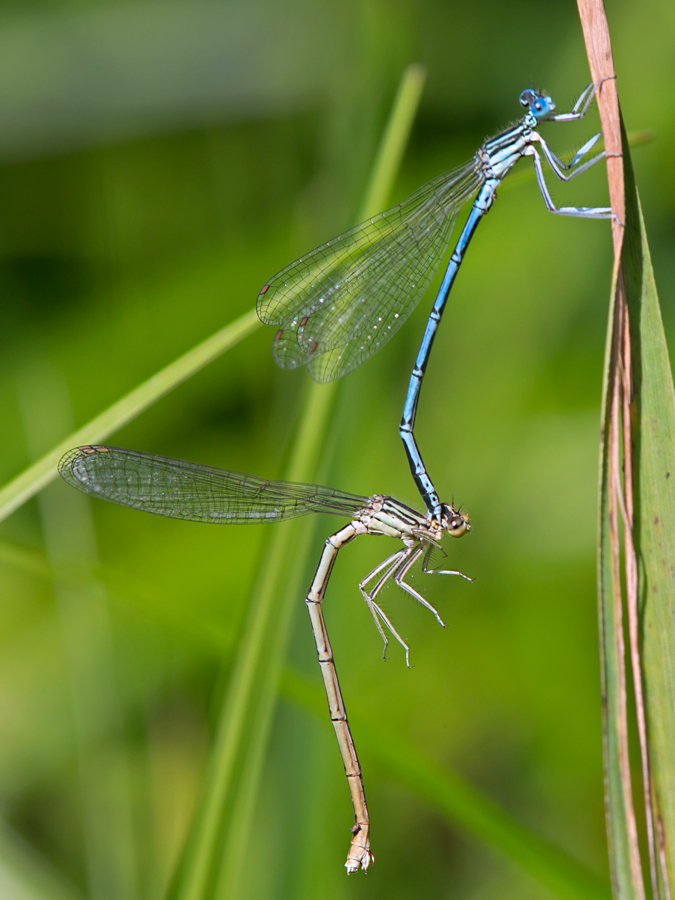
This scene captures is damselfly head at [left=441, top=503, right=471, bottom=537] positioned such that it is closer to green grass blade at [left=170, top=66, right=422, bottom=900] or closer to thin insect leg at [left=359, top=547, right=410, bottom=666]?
thin insect leg at [left=359, top=547, right=410, bottom=666]

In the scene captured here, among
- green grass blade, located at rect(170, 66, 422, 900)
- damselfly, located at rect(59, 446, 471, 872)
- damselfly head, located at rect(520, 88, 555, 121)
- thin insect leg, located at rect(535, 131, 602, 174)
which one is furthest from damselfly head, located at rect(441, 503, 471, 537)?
damselfly head, located at rect(520, 88, 555, 121)

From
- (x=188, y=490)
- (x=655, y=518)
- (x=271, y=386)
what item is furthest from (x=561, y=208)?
(x=271, y=386)

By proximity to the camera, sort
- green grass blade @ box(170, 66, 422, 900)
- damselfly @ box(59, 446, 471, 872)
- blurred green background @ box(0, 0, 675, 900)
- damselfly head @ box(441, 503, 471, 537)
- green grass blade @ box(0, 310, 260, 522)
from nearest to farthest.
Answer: green grass blade @ box(170, 66, 422, 900) → green grass blade @ box(0, 310, 260, 522) → damselfly @ box(59, 446, 471, 872) → damselfly head @ box(441, 503, 471, 537) → blurred green background @ box(0, 0, 675, 900)

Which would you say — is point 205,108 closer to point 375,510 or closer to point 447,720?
point 375,510

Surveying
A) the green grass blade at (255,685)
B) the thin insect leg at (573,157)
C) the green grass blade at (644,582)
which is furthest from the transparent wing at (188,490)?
the thin insect leg at (573,157)

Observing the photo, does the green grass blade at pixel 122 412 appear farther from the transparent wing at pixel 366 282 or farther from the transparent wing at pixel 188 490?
the transparent wing at pixel 366 282

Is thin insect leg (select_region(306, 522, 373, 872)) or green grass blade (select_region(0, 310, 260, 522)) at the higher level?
green grass blade (select_region(0, 310, 260, 522))
